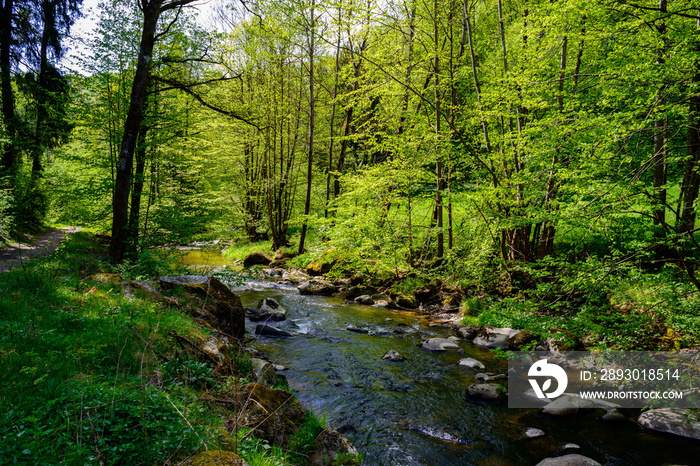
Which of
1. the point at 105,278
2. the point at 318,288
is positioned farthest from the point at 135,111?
the point at 318,288

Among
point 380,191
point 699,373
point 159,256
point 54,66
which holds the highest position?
point 54,66

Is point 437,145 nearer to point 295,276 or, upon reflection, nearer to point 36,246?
point 295,276

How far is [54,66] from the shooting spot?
17250 mm

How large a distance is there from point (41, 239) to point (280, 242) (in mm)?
11076

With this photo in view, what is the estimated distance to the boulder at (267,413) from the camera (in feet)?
11.7

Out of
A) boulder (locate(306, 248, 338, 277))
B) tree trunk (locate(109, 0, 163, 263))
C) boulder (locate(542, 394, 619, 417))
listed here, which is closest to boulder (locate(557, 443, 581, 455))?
boulder (locate(542, 394, 619, 417))

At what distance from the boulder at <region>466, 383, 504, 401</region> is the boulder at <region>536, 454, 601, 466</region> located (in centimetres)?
169

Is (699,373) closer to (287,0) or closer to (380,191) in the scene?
(380,191)

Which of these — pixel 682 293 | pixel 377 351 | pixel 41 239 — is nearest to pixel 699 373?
pixel 682 293

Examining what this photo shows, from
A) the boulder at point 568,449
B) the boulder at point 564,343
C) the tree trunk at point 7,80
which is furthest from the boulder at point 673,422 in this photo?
the tree trunk at point 7,80

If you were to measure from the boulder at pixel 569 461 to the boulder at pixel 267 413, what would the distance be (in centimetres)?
299

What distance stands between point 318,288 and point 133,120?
8203 mm

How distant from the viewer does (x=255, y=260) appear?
59.8 feet

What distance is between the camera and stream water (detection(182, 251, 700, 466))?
452 cm
